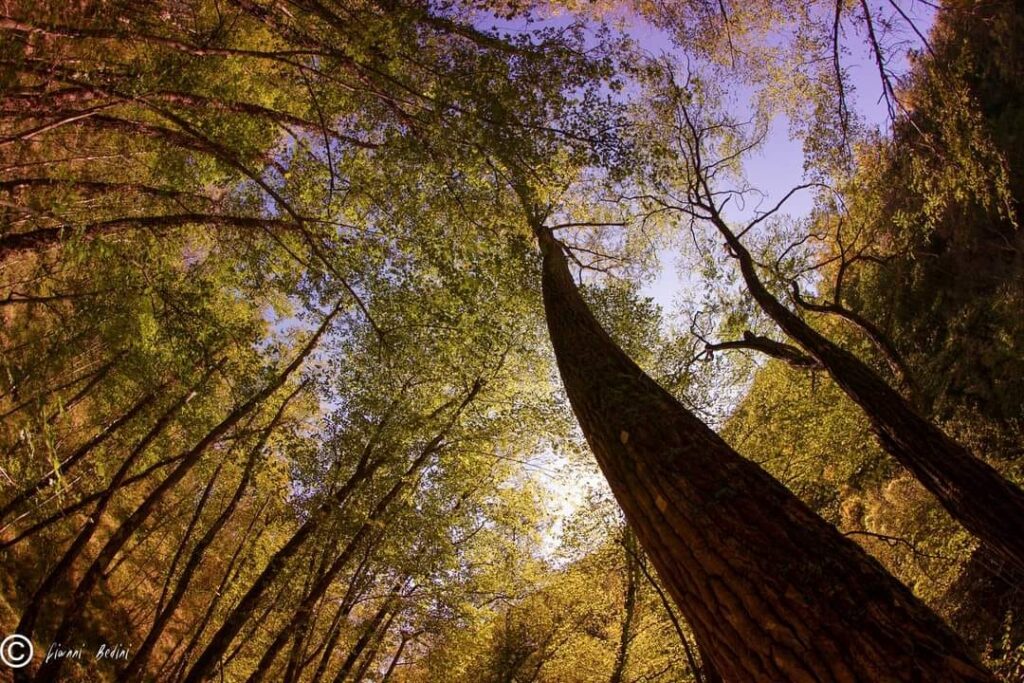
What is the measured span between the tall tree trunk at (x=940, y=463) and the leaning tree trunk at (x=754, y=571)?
214cm

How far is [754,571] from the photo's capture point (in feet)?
5.31

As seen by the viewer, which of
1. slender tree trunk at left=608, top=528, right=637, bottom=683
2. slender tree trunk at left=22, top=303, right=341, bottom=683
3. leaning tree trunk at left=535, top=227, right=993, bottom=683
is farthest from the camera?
slender tree trunk at left=608, top=528, right=637, bottom=683

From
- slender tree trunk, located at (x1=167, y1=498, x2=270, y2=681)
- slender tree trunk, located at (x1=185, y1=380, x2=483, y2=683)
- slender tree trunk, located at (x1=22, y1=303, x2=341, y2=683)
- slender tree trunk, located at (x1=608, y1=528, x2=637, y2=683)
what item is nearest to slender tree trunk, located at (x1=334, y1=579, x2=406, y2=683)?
slender tree trunk, located at (x1=185, y1=380, x2=483, y2=683)

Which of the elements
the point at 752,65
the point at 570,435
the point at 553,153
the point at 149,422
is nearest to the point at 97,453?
the point at 149,422

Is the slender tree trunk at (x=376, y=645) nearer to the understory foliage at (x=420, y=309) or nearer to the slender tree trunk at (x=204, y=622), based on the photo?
the understory foliage at (x=420, y=309)

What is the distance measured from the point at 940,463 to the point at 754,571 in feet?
9.19

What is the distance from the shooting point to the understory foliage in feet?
15.2

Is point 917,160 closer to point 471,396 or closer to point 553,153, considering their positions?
point 553,153

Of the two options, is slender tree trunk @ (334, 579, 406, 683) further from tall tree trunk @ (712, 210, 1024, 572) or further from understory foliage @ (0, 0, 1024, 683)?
tall tree trunk @ (712, 210, 1024, 572)

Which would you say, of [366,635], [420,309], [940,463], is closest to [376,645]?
[366,635]

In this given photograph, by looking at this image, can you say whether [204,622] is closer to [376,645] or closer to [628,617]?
[376,645]

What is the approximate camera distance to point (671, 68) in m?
6.94

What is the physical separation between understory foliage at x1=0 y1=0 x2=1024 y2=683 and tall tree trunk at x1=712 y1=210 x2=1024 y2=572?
1.03 meters

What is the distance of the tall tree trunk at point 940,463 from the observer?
298cm
